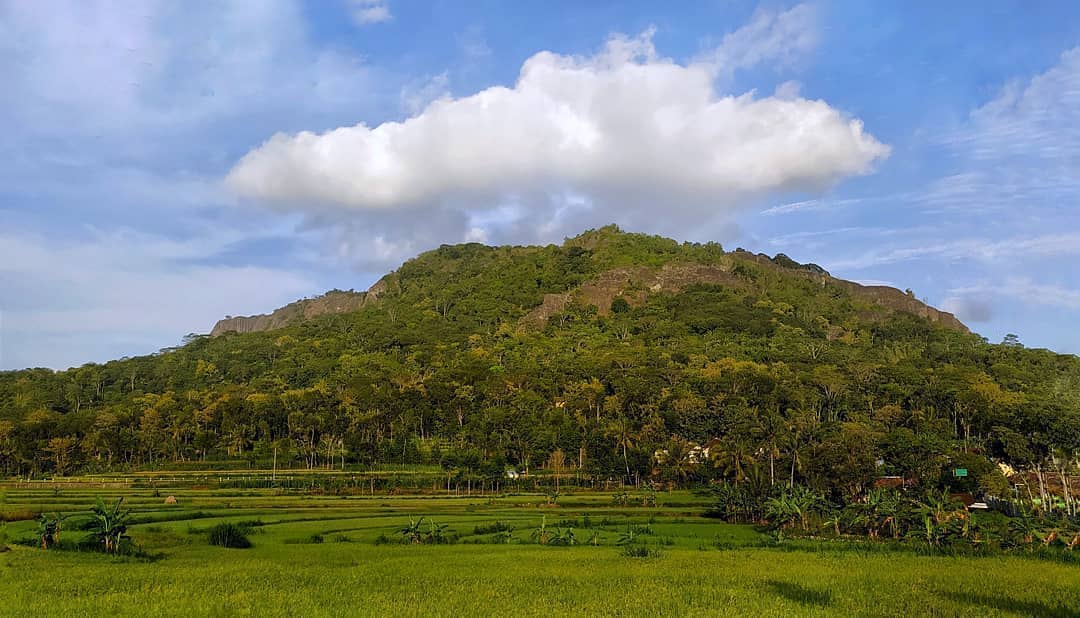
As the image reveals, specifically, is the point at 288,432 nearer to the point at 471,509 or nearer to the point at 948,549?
the point at 471,509

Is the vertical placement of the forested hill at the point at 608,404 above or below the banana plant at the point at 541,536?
above

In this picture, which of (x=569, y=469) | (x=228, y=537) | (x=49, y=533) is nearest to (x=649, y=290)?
(x=569, y=469)

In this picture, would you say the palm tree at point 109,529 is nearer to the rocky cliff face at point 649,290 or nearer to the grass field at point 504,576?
the grass field at point 504,576

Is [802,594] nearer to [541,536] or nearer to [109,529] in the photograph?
[541,536]

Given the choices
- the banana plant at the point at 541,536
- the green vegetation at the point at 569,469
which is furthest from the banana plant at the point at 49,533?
the banana plant at the point at 541,536

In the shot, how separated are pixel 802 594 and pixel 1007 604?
6.11 m

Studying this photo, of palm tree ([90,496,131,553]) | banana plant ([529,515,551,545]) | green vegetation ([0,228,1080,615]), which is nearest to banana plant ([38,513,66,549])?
green vegetation ([0,228,1080,615])

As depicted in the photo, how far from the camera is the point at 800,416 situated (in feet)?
283

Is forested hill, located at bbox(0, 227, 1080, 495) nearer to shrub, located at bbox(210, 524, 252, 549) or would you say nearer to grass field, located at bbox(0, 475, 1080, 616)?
grass field, located at bbox(0, 475, 1080, 616)

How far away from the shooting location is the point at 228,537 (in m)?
37.7

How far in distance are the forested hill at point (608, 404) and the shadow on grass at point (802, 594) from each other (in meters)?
34.3

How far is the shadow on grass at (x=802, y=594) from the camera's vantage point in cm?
2280

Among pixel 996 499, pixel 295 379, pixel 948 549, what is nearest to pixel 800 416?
pixel 996 499

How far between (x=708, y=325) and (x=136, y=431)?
377 ft
